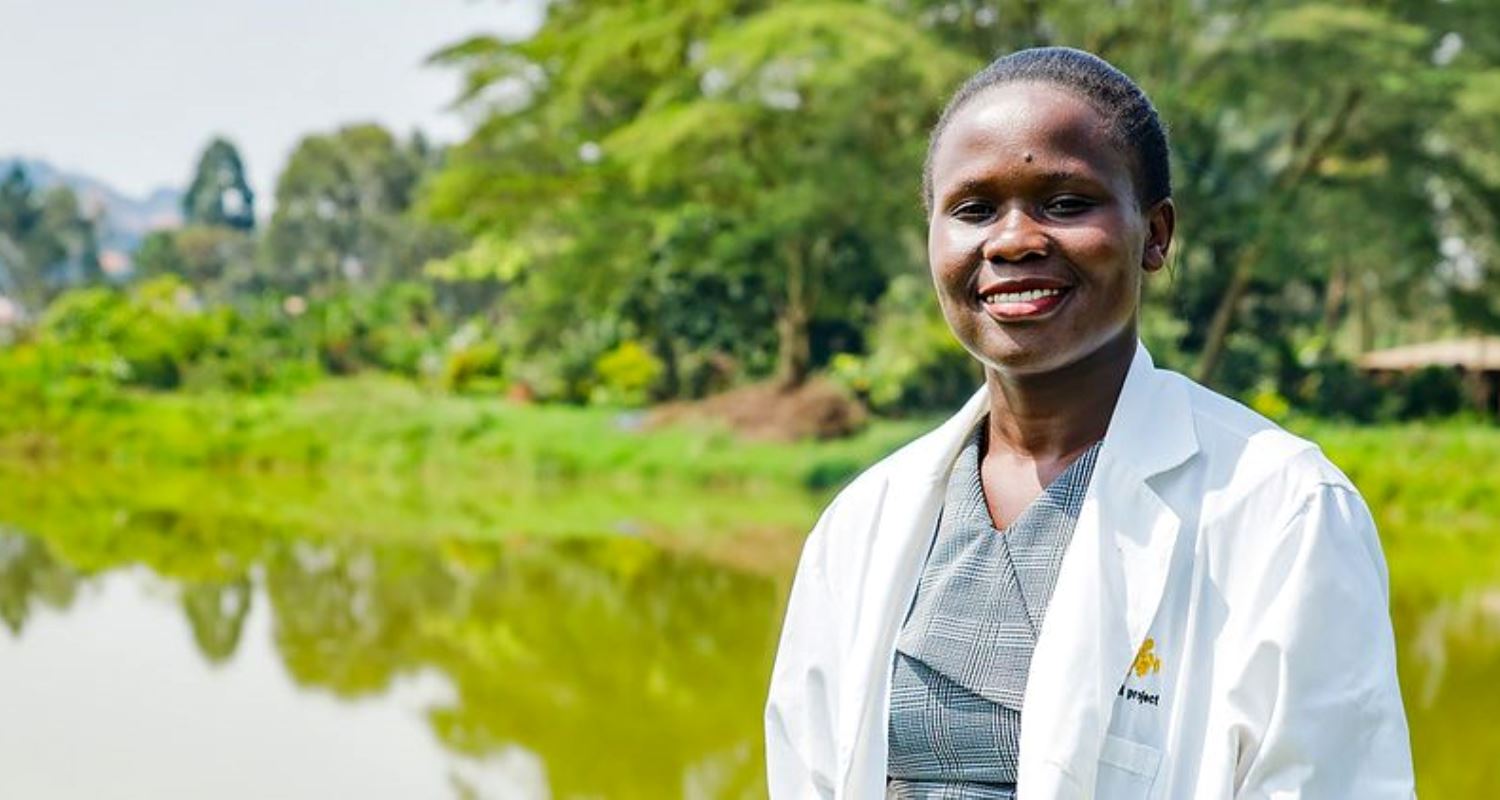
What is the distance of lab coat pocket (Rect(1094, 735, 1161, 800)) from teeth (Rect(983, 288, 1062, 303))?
276 millimetres

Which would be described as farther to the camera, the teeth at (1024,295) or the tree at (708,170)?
the tree at (708,170)

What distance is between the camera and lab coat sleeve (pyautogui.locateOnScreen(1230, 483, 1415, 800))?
2.96 feet

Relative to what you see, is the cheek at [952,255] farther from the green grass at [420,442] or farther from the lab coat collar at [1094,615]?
the green grass at [420,442]

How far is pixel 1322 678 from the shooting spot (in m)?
0.90

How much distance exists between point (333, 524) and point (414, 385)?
6639mm

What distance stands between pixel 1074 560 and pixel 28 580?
6.92 meters

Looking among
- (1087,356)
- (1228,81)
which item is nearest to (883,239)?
(1228,81)

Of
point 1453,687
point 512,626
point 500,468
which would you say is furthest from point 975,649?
point 500,468

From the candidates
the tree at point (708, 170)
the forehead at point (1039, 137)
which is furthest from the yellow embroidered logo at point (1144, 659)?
the tree at point (708, 170)

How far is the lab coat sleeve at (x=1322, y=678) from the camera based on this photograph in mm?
901

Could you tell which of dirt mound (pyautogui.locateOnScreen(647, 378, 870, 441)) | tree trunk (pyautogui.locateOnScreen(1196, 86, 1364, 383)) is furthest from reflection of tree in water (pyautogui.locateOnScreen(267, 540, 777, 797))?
tree trunk (pyautogui.locateOnScreen(1196, 86, 1364, 383))

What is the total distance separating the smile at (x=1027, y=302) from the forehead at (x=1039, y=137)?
0.25ft

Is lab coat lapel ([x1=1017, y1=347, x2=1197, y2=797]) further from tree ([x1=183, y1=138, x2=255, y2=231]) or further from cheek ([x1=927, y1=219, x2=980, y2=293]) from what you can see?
tree ([x1=183, y1=138, x2=255, y2=231])

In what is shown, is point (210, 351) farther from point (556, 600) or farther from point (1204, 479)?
point (1204, 479)
